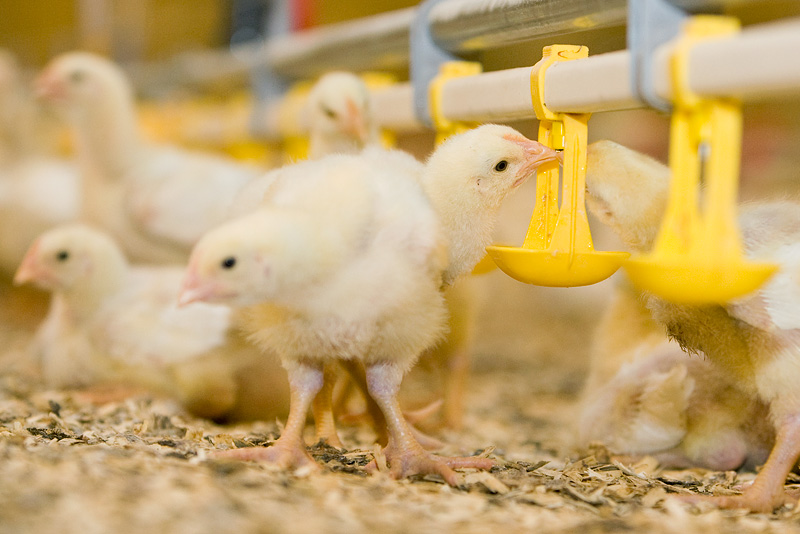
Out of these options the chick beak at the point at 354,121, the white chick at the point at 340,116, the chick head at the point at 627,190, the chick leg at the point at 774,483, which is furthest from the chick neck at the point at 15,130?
the chick leg at the point at 774,483

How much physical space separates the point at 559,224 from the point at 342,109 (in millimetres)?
971

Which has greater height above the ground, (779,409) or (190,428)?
(779,409)

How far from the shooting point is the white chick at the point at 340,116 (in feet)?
8.49

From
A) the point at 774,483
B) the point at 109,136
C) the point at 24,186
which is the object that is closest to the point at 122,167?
the point at 109,136

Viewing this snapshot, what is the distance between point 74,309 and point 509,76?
1.58 metres

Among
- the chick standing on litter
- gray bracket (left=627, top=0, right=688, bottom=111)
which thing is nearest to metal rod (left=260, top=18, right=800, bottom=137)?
gray bracket (left=627, top=0, right=688, bottom=111)

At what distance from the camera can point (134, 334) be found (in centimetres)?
261

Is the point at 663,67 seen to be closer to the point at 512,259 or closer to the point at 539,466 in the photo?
the point at 512,259

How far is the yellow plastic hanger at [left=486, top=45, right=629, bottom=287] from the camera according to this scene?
1833 mm

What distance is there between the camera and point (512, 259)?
1.86 metres

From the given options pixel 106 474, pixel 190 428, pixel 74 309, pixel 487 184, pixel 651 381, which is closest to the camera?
pixel 106 474

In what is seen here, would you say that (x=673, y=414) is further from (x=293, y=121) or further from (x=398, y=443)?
(x=293, y=121)

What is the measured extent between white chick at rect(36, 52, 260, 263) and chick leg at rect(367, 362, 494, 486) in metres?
1.53

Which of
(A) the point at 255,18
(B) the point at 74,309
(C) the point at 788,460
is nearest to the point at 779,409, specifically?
(C) the point at 788,460
